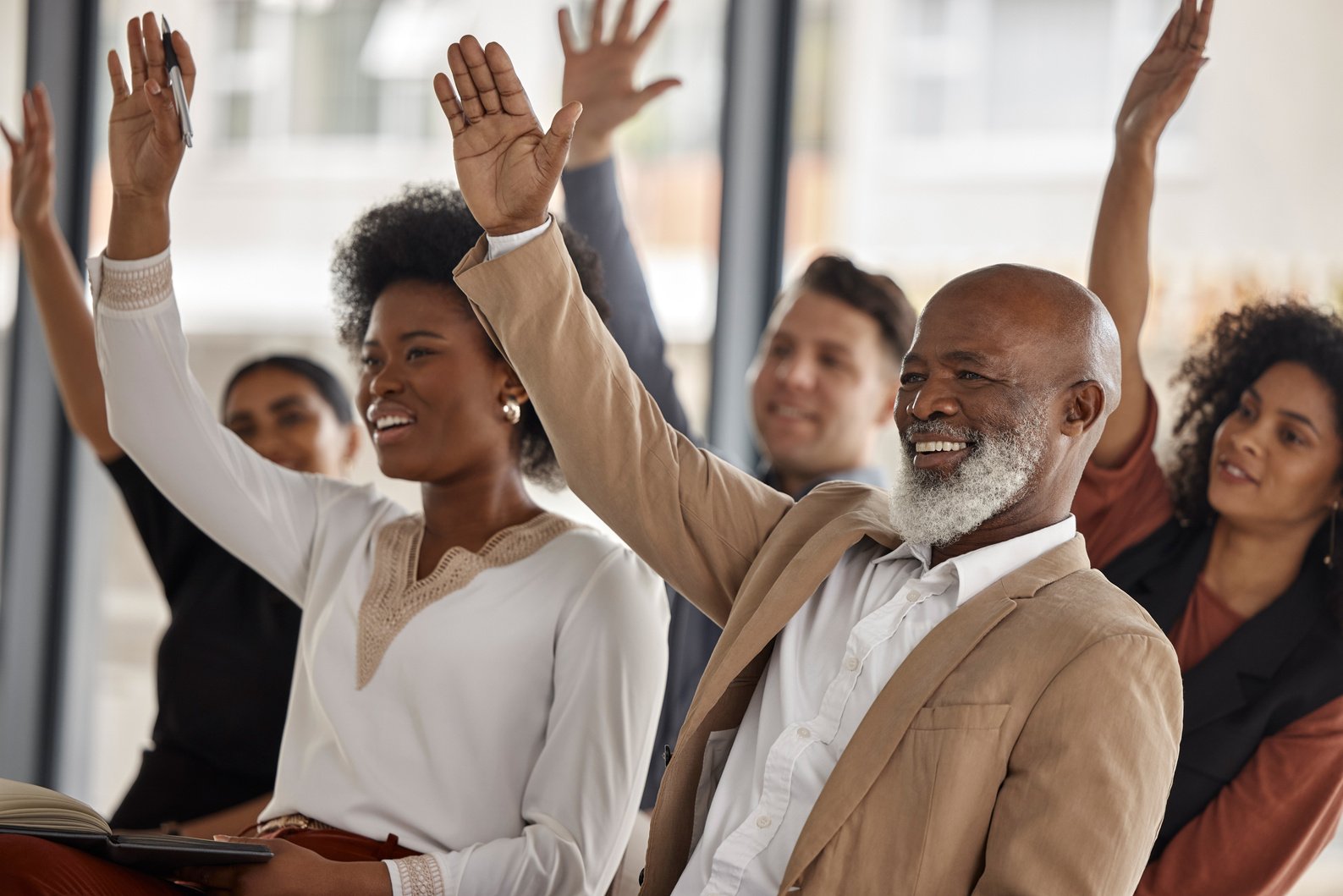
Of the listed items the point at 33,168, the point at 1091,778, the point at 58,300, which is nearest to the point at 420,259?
the point at 58,300

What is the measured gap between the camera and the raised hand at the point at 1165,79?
2074 millimetres

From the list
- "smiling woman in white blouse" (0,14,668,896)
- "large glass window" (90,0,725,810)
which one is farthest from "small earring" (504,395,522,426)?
"large glass window" (90,0,725,810)

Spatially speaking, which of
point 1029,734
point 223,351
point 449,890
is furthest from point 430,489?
point 223,351

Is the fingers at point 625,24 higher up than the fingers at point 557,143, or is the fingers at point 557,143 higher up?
the fingers at point 625,24

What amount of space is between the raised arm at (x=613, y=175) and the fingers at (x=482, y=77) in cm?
78

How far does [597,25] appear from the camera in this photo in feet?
8.59

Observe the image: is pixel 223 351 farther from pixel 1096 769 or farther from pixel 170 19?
pixel 1096 769

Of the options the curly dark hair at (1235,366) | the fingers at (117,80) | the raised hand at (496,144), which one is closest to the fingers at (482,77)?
the raised hand at (496,144)

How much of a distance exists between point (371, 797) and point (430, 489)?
0.47 meters

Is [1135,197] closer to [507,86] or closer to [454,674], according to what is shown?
[507,86]

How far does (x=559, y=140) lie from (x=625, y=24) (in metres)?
1.02

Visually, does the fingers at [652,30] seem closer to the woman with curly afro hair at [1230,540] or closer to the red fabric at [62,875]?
the woman with curly afro hair at [1230,540]

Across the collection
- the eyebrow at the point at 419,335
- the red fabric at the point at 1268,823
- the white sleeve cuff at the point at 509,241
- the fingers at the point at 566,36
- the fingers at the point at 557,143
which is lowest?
the red fabric at the point at 1268,823

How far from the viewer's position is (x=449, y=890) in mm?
1750
